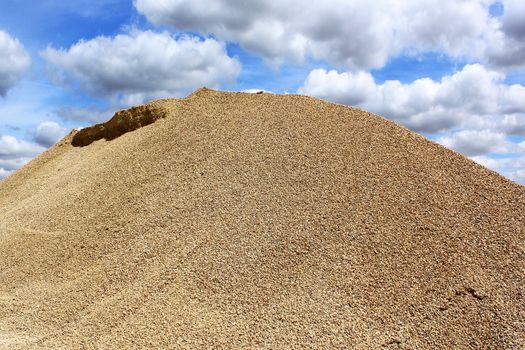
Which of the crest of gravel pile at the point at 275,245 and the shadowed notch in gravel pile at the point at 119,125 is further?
the shadowed notch in gravel pile at the point at 119,125

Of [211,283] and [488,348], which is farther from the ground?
[211,283]

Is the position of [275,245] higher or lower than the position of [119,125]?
lower

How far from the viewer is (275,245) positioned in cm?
734

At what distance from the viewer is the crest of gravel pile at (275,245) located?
6133 millimetres

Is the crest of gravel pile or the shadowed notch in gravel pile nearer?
the crest of gravel pile

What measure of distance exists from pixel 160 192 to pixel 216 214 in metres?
1.56

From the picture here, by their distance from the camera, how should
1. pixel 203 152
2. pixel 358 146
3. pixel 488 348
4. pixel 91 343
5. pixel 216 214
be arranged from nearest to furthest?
Result: pixel 488 348 → pixel 91 343 → pixel 216 214 → pixel 358 146 → pixel 203 152

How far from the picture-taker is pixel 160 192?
367 inches

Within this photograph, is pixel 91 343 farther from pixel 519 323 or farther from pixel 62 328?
pixel 519 323

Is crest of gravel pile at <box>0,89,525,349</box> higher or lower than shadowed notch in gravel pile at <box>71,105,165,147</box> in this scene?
lower

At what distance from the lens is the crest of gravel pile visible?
613 centimetres

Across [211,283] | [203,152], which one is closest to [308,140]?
[203,152]

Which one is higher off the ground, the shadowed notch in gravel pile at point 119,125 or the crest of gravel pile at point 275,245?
the shadowed notch in gravel pile at point 119,125

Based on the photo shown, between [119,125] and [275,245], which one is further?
[119,125]
